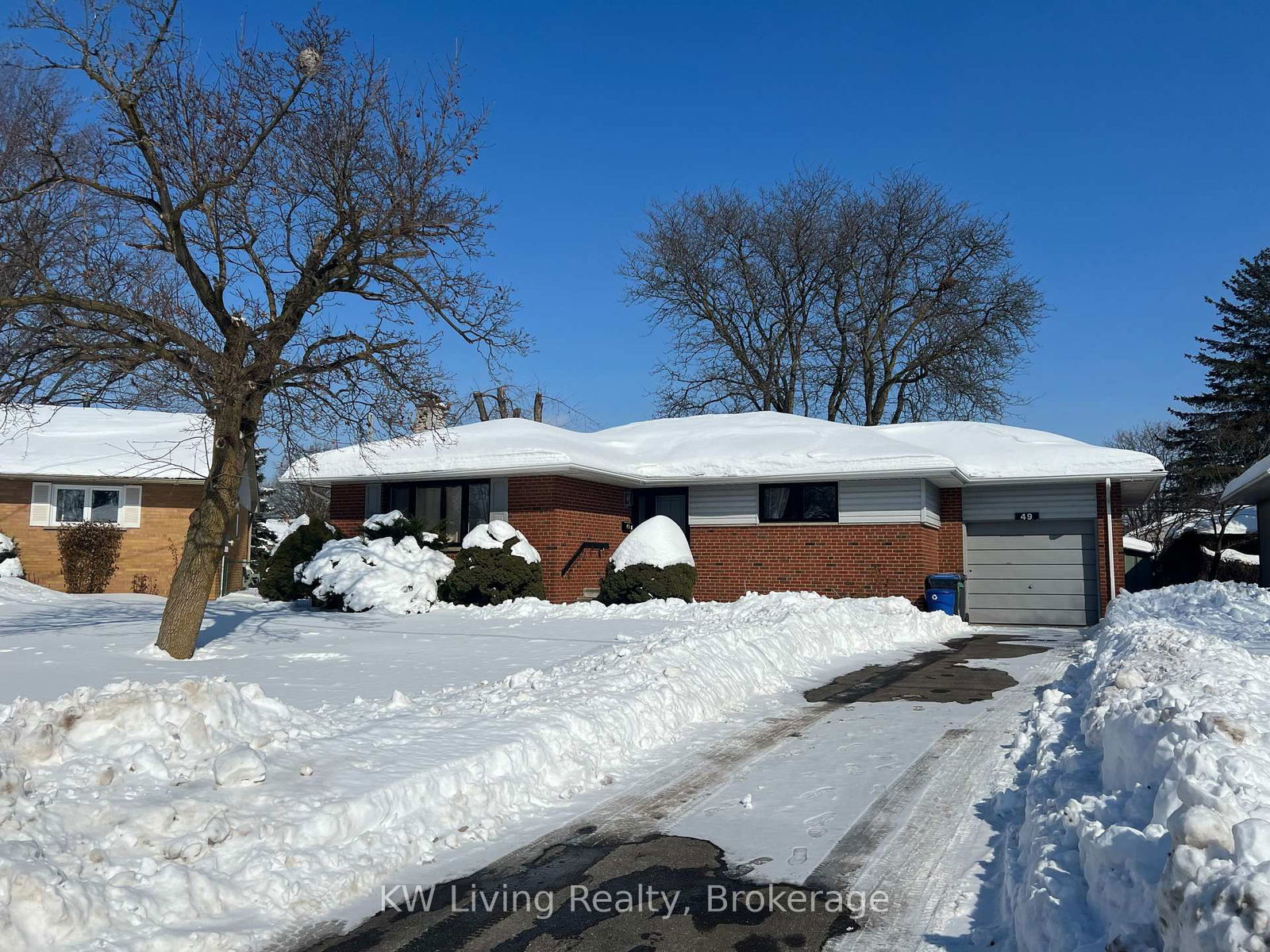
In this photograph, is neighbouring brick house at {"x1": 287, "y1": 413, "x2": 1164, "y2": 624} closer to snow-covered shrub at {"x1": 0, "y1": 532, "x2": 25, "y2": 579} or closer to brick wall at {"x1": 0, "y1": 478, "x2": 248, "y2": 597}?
brick wall at {"x1": 0, "y1": 478, "x2": 248, "y2": 597}

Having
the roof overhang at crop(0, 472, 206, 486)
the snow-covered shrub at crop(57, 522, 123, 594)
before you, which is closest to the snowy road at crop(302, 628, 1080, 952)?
the roof overhang at crop(0, 472, 206, 486)

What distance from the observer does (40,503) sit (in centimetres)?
2484

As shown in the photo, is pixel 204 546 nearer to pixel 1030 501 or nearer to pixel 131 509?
pixel 131 509

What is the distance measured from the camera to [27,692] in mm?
8664

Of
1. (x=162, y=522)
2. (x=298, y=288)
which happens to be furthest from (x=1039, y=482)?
(x=162, y=522)

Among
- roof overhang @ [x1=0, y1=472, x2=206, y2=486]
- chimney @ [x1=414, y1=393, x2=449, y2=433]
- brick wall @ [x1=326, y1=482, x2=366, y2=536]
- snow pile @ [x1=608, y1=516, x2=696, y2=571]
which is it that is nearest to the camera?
chimney @ [x1=414, y1=393, x2=449, y2=433]

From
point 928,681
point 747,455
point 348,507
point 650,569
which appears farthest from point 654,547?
point 928,681

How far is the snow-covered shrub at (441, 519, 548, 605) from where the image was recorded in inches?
746

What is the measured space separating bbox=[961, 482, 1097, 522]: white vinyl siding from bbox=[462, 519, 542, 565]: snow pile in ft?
33.4

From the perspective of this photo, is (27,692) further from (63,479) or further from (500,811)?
(63,479)

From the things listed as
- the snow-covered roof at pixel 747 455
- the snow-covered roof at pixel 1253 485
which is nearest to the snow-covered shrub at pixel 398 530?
the snow-covered roof at pixel 747 455

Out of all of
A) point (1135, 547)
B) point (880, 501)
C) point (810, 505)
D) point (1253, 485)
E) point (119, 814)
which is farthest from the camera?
point (1135, 547)

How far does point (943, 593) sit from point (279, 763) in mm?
16704

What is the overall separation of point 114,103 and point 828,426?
18418 mm
